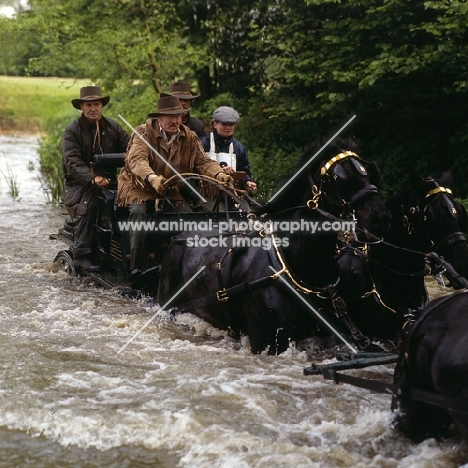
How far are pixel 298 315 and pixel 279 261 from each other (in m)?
0.42

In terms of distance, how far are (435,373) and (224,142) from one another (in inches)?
201

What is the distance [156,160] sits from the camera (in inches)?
289

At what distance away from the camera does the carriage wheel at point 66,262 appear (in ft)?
29.5

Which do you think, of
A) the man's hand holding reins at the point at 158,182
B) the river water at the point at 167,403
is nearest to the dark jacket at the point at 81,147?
the river water at the point at 167,403

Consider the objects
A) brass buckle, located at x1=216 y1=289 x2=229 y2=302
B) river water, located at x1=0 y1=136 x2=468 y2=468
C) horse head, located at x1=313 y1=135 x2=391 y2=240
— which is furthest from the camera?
brass buckle, located at x1=216 y1=289 x2=229 y2=302

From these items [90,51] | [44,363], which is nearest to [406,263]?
[44,363]

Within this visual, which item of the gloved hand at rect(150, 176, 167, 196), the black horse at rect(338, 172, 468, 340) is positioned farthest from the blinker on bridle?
the gloved hand at rect(150, 176, 167, 196)

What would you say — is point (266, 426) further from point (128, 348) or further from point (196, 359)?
point (128, 348)

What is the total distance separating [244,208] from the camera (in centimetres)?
675

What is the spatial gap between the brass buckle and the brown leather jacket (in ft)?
5.23

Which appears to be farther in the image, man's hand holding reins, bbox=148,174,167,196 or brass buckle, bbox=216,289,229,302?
man's hand holding reins, bbox=148,174,167,196

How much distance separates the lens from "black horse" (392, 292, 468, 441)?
3662 millimetres

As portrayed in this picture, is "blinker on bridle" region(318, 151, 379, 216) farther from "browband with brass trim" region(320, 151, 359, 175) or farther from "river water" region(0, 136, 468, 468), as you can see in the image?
"river water" region(0, 136, 468, 468)

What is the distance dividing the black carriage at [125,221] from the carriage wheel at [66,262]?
0.05 feet
